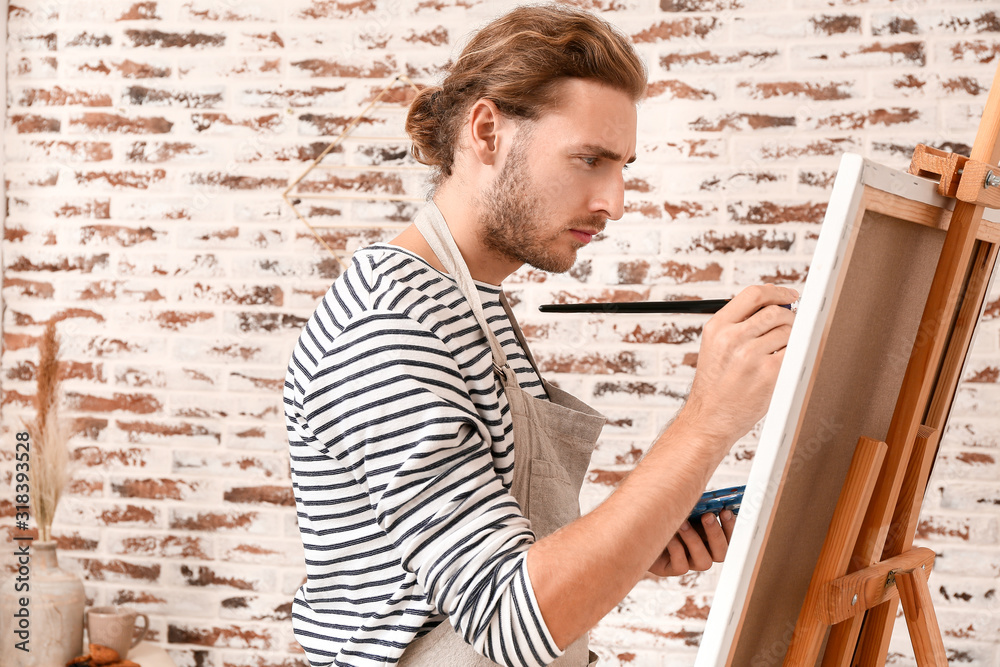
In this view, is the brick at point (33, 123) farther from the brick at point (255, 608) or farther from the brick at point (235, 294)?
the brick at point (255, 608)

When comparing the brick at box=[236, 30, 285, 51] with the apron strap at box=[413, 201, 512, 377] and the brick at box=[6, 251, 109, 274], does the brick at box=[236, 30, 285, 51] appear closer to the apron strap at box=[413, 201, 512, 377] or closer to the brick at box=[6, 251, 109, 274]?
the brick at box=[6, 251, 109, 274]

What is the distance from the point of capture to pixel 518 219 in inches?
38.3

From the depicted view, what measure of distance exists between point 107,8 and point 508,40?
147 cm

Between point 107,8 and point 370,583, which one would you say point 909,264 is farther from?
point 107,8

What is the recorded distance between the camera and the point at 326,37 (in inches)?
77.2

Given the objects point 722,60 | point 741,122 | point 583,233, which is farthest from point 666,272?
point 583,233

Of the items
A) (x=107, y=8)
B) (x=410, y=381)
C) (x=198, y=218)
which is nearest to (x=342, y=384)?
(x=410, y=381)

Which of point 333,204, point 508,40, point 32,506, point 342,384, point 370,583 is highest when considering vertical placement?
point 508,40

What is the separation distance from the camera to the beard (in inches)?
38.2

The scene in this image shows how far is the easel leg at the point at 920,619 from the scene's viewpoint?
2.58ft

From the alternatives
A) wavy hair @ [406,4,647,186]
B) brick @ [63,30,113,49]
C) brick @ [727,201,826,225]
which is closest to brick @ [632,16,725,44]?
brick @ [727,201,826,225]

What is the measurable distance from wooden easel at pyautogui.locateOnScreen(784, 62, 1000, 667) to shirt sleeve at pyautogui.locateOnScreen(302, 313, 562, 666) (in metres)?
0.27

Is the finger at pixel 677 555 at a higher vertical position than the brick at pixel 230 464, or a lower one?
higher

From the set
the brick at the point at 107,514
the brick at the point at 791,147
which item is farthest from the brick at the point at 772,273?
the brick at the point at 107,514
